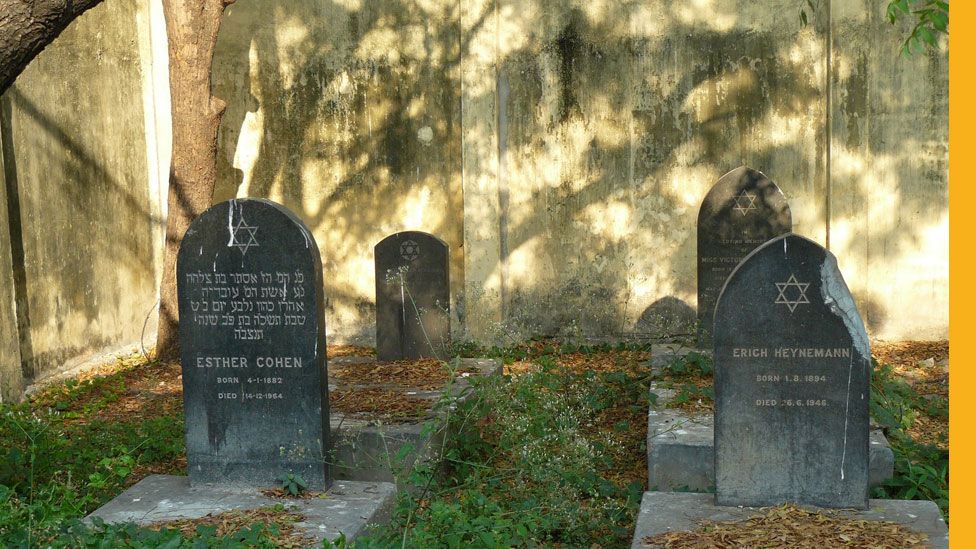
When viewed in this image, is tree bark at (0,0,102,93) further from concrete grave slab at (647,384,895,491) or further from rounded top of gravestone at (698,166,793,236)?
rounded top of gravestone at (698,166,793,236)

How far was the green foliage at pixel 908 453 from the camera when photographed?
5.62m

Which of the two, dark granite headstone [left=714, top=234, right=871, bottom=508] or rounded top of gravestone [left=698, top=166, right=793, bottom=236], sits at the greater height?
rounded top of gravestone [left=698, top=166, right=793, bottom=236]

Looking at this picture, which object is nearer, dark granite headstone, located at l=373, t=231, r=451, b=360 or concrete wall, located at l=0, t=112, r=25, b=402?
concrete wall, located at l=0, t=112, r=25, b=402

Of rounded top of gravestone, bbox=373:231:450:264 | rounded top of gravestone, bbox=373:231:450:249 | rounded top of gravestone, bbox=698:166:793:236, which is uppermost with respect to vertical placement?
rounded top of gravestone, bbox=698:166:793:236

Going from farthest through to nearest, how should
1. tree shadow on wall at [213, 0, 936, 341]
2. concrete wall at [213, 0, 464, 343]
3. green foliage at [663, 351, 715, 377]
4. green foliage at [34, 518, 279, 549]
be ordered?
concrete wall at [213, 0, 464, 343] < tree shadow on wall at [213, 0, 936, 341] < green foliage at [663, 351, 715, 377] < green foliage at [34, 518, 279, 549]

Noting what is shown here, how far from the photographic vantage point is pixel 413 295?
841 centimetres

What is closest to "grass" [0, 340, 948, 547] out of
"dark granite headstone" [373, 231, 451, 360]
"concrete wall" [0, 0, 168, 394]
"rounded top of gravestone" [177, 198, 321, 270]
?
"concrete wall" [0, 0, 168, 394]

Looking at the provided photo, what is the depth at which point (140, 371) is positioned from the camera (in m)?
9.32

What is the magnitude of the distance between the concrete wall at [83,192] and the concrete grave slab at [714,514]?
5.58 meters

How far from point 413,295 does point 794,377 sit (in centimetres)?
425

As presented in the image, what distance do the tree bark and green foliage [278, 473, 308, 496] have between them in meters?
2.30

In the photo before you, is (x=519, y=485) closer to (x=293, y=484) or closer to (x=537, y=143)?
(x=293, y=484)

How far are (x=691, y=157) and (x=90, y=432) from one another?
612 centimetres

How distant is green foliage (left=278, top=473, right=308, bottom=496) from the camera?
5260 mm
